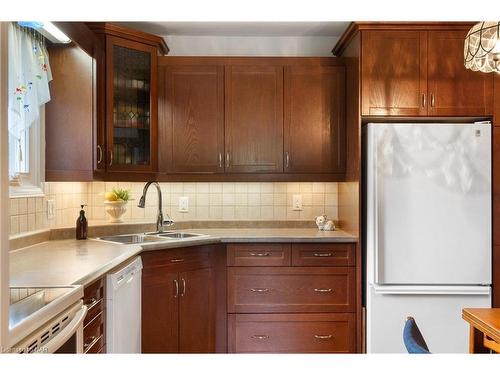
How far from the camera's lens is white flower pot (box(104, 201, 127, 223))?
314 centimetres

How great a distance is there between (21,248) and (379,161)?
2039mm

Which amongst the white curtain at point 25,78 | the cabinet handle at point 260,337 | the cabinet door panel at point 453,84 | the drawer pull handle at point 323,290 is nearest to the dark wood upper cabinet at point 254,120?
the drawer pull handle at point 323,290

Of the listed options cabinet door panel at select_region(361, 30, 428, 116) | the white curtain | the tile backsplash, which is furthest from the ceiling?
the tile backsplash

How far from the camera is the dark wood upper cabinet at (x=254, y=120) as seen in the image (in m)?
3.21

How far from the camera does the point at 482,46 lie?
5.98ft

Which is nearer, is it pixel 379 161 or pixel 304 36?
pixel 379 161

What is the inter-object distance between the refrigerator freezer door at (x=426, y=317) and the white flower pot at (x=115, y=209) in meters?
1.77

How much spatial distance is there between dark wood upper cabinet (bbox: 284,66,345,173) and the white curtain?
1.58 meters

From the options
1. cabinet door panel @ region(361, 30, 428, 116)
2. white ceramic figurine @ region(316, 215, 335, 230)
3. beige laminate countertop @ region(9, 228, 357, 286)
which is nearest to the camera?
beige laminate countertop @ region(9, 228, 357, 286)

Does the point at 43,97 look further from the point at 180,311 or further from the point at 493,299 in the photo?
the point at 493,299

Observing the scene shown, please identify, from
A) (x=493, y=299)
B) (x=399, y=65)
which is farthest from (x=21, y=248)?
(x=493, y=299)

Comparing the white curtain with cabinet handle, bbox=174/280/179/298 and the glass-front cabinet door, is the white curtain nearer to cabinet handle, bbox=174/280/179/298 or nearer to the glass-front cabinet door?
the glass-front cabinet door

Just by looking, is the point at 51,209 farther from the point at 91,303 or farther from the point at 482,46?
the point at 482,46

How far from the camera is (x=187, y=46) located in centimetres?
352
